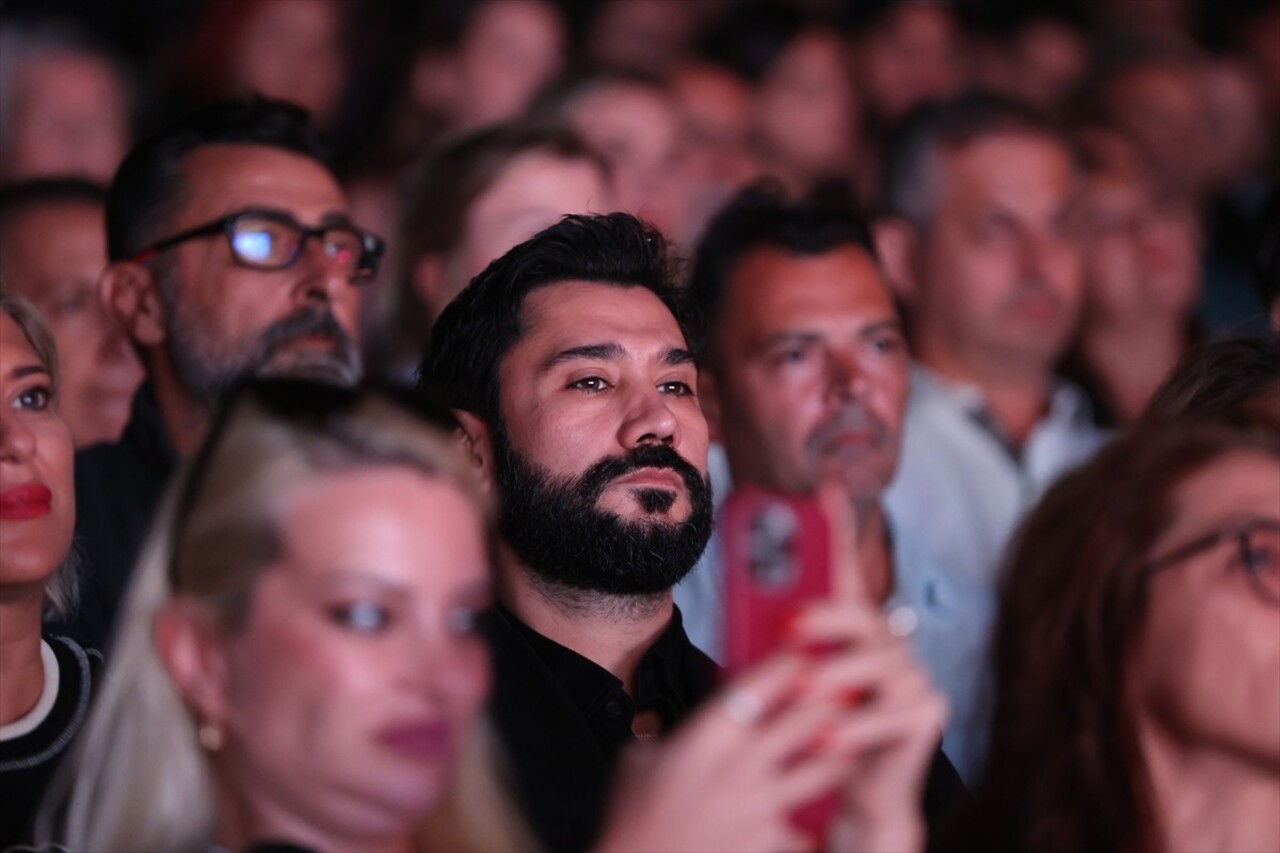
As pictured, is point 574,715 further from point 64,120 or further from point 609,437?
point 64,120

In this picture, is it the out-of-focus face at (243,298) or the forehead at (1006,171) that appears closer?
the out-of-focus face at (243,298)

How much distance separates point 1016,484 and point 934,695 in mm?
2546

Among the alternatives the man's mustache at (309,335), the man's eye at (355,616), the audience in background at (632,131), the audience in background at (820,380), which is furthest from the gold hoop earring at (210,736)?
the audience in background at (632,131)

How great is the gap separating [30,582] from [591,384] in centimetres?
72

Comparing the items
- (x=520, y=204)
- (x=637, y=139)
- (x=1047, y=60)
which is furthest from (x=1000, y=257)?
(x=1047, y=60)

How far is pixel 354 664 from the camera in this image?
146 cm

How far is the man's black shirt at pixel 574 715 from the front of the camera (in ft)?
7.04

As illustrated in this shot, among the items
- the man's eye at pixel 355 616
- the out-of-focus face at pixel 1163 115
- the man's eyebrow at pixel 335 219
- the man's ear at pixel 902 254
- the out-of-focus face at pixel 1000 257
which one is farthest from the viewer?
the out-of-focus face at pixel 1163 115

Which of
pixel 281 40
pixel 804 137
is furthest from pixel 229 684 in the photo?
pixel 804 137

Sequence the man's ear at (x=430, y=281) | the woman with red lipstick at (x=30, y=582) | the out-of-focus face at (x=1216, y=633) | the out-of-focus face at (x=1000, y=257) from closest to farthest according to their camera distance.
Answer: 1. the out-of-focus face at (x=1216, y=633)
2. the woman with red lipstick at (x=30, y=582)
3. the man's ear at (x=430, y=281)
4. the out-of-focus face at (x=1000, y=257)

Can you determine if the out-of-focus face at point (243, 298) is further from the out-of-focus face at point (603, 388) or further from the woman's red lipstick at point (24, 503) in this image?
the woman's red lipstick at point (24, 503)

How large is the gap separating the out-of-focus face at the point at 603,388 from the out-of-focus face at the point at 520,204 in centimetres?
94

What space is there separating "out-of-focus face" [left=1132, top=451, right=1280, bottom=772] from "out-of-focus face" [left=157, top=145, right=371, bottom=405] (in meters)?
1.41

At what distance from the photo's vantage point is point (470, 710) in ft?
5.04
